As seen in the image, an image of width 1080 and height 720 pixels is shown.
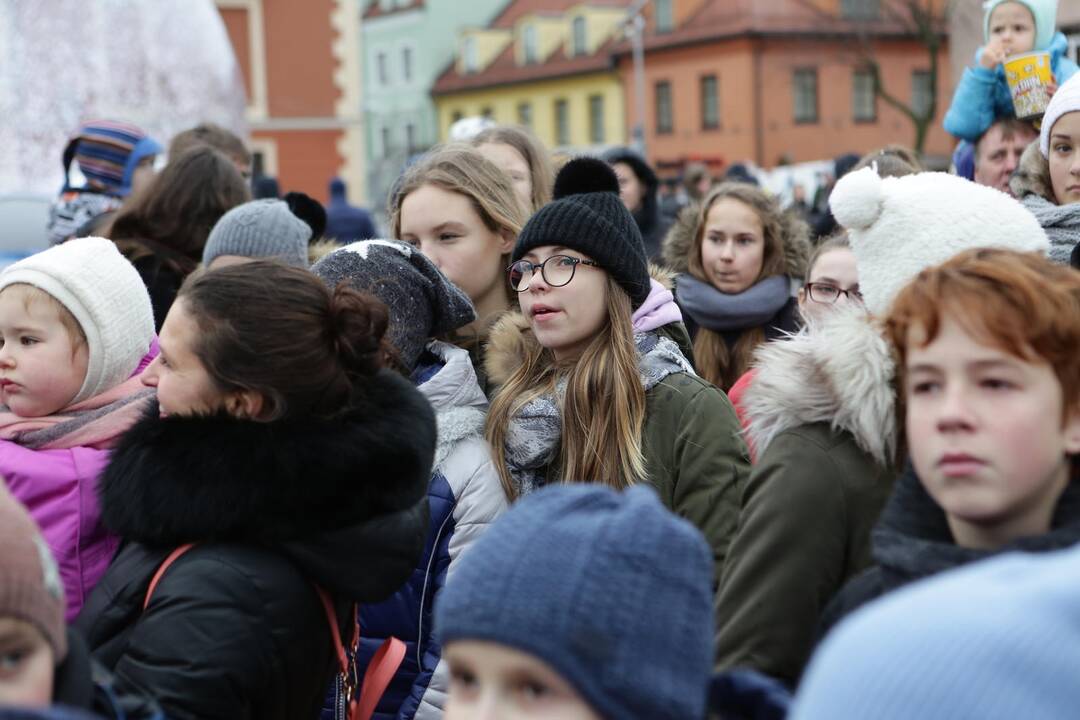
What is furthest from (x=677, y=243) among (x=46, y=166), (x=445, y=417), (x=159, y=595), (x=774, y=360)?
(x=46, y=166)

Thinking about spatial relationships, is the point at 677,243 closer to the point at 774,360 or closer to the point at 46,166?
the point at 774,360

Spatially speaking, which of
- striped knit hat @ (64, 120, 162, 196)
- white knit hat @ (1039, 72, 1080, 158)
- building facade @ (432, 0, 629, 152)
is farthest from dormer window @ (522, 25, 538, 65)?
white knit hat @ (1039, 72, 1080, 158)

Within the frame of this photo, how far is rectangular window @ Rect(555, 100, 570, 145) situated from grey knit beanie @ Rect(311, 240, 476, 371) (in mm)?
51244

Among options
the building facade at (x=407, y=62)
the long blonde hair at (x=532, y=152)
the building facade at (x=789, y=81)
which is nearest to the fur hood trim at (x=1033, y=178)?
the long blonde hair at (x=532, y=152)

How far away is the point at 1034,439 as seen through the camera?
2.04 metres

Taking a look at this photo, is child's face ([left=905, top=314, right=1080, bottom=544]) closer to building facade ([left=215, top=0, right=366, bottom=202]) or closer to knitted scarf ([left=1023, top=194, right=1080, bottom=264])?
knitted scarf ([left=1023, top=194, right=1080, bottom=264])

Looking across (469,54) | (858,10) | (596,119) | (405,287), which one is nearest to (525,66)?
(469,54)

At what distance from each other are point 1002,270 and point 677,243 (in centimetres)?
400

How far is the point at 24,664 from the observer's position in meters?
1.96

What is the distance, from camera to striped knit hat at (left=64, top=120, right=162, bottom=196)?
6.98 metres

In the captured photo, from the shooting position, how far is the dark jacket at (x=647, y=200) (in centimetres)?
801

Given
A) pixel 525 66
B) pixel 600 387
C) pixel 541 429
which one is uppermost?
pixel 525 66

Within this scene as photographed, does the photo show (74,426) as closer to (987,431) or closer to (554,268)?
(554,268)

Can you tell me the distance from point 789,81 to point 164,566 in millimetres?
46524
